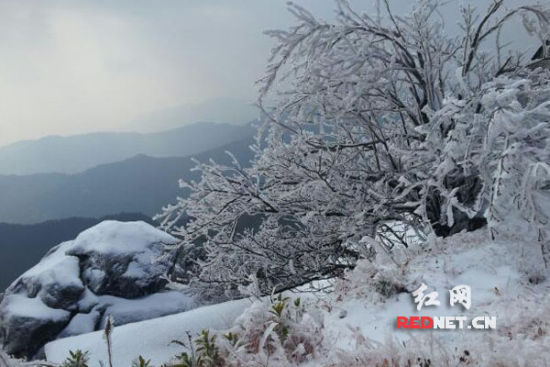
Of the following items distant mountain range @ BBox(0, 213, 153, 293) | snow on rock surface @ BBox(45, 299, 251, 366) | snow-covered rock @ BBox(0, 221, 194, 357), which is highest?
snow on rock surface @ BBox(45, 299, 251, 366)

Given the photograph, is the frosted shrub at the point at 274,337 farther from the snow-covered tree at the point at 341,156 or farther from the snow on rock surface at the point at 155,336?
the snow on rock surface at the point at 155,336

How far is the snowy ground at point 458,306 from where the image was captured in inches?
123

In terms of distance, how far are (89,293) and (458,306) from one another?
59.3 ft

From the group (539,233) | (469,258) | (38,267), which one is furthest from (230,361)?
(38,267)

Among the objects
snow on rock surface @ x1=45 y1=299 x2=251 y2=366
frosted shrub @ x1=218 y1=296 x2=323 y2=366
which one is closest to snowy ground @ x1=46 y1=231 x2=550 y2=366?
frosted shrub @ x1=218 y1=296 x2=323 y2=366

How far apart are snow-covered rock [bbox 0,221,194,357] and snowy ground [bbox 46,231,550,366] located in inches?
575

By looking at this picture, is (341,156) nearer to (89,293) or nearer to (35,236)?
(89,293)

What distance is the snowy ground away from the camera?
10.2 feet

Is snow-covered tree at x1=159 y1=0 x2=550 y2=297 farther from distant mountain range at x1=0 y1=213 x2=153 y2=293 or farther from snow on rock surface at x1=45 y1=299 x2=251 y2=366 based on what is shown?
distant mountain range at x1=0 y1=213 x2=153 y2=293

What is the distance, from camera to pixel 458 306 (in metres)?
3.71

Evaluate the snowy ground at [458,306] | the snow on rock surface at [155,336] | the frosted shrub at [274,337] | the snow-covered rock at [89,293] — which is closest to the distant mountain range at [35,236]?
the snow-covered rock at [89,293]

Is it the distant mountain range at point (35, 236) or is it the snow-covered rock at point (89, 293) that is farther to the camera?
the distant mountain range at point (35, 236)

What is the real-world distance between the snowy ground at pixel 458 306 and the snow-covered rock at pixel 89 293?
14.6 metres

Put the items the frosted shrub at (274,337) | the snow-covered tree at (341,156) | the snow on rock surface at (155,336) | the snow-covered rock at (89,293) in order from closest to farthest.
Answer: the frosted shrub at (274,337) < the snow-covered tree at (341,156) < the snow on rock surface at (155,336) < the snow-covered rock at (89,293)
